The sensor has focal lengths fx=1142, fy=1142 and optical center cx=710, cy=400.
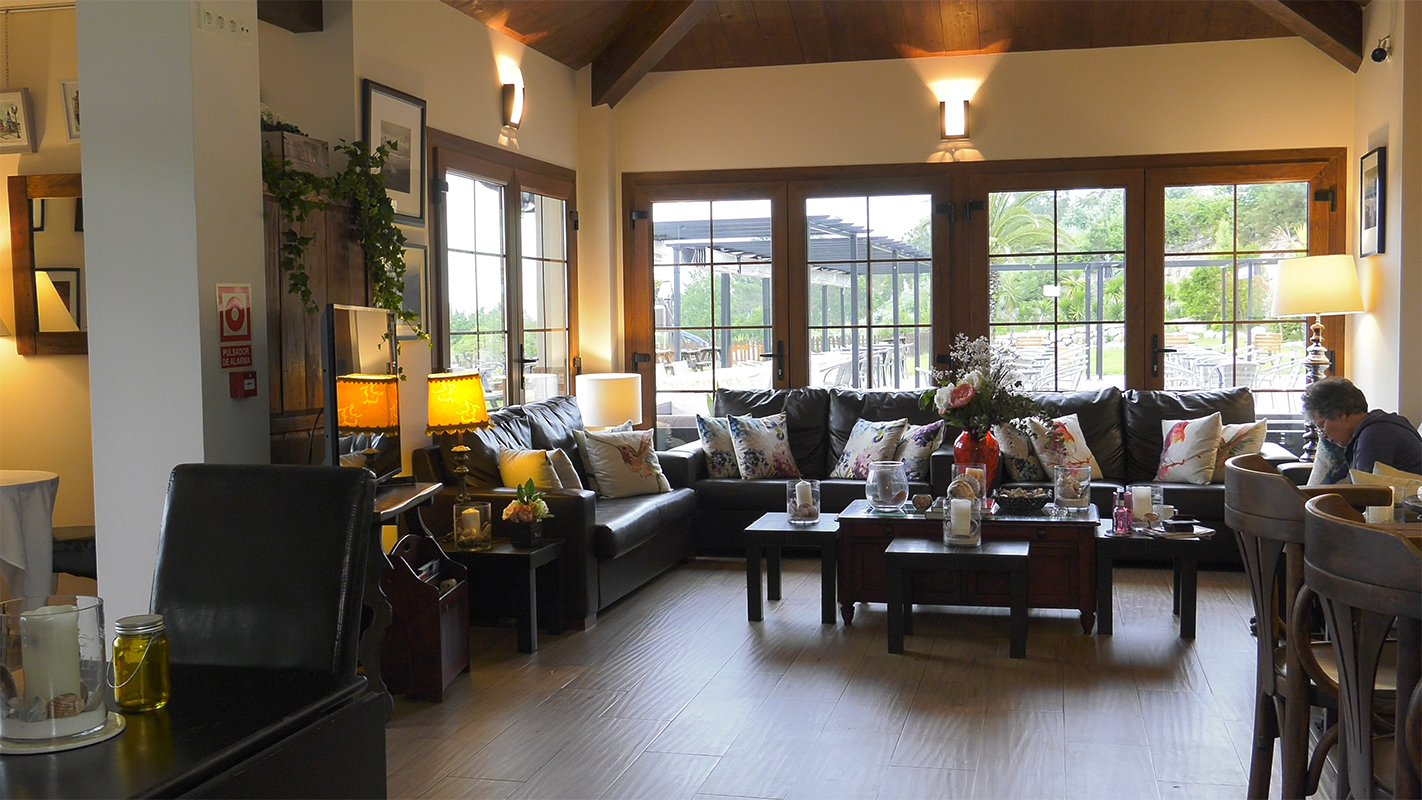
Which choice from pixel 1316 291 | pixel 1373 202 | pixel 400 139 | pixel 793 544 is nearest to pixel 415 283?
pixel 400 139

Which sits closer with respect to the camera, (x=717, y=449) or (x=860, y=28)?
(x=717, y=449)

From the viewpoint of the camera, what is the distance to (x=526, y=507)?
185 inches

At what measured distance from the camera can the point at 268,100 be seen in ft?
16.1

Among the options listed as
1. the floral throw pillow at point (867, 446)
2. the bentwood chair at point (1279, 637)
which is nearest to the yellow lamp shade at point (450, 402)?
the floral throw pillow at point (867, 446)

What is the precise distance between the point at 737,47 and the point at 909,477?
3.00 m

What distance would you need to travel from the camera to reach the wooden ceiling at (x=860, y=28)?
21.1ft

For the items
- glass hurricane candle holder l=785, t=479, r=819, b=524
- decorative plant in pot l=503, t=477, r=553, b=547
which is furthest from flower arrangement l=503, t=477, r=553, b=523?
glass hurricane candle holder l=785, t=479, r=819, b=524

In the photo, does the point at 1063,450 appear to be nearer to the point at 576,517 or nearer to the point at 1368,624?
the point at 576,517

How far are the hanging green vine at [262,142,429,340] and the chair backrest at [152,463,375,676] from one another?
239 cm

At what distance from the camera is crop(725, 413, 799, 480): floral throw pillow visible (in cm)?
663

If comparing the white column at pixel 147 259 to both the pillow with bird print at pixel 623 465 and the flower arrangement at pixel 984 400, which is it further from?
the flower arrangement at pixel 984 400

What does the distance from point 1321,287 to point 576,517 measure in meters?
4.28

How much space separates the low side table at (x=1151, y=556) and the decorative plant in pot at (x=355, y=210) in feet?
9.68

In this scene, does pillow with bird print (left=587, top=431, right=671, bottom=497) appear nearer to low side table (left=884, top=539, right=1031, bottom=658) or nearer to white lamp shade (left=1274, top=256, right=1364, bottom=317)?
low side table (left=884, top=539, right=1031, bottom=658)
